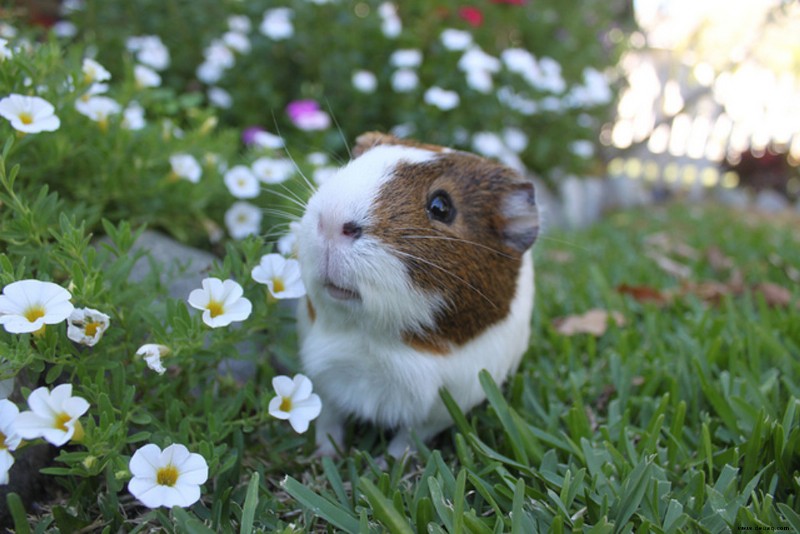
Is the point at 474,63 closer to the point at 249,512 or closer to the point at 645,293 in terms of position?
the point at 645,293

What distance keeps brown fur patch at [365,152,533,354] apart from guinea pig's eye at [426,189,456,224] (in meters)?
0.02

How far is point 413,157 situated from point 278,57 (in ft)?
9.67

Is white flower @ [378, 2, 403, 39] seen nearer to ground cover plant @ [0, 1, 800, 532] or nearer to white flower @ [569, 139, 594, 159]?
ground cover plant @ [0, 1, 800, 532]

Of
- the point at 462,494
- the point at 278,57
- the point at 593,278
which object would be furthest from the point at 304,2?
the point at 462,494

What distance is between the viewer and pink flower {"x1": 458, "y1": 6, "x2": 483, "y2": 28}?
4480mm

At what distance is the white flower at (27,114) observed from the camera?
165 cm

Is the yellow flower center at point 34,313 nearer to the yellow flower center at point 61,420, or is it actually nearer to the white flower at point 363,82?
the yellow flower center at point 61,420

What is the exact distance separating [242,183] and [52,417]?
1316 millimetres

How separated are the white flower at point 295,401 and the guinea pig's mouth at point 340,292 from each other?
0.24 meters

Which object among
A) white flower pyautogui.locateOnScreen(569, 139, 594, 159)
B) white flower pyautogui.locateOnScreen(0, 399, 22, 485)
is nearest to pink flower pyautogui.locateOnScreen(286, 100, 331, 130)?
white flower pyautogui.locateOnScreen(0, 399, 22, 485)

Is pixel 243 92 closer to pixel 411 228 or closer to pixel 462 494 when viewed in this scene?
pixel 411 228

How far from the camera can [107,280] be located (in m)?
1.72

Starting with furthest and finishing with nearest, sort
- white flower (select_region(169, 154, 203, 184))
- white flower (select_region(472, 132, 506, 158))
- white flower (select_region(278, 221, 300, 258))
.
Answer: white flower (select_region(472, 132, 506, 158)), white flower (select_region(169, 154, 203, 184)), white flower (select_region(278, 221, 300, 258))

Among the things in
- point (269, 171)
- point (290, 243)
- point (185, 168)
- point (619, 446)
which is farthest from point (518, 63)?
point (619, 446)
